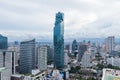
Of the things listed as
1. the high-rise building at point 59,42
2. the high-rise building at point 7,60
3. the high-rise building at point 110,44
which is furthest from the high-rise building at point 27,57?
the high-rise building at point 110,44

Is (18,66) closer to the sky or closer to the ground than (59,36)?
closer to the ground

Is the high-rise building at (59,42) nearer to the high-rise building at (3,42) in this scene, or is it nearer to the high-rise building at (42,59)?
the high-rise building at (42,59)

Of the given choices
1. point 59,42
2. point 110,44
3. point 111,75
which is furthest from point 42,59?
point 111,75

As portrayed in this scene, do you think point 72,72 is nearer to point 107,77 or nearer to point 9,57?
point 9,57

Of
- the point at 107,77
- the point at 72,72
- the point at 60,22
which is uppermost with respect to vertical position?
the point at 60,22

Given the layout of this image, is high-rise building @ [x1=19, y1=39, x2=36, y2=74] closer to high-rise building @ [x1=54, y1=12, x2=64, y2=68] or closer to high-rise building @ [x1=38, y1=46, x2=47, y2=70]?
high-rise building @ [x1=38, y1=46, x2=47, y2=70]

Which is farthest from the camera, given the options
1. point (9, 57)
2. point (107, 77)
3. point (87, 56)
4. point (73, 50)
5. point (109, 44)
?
point (109, 44)

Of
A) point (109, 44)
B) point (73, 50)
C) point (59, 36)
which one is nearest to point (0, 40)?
point (59, 36)
